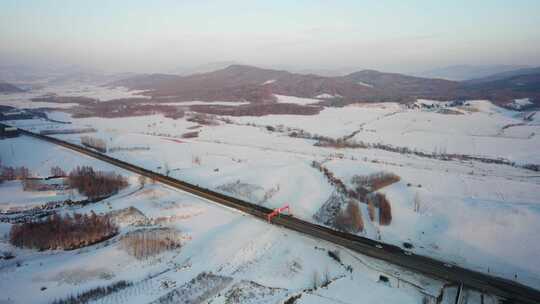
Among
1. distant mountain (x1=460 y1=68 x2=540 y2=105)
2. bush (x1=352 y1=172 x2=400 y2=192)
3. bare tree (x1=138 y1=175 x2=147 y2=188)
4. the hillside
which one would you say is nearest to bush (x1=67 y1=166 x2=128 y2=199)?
bare tree (x1=138 y1=175 x2=147 y2=188)

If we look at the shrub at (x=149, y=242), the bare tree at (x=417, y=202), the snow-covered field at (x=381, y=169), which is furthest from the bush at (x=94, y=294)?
the bare tree at (x=417, y=202)

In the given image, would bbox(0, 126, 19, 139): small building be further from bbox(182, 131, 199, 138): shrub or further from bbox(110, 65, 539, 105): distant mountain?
bbox(110, 65, 539, 105): distant mountain

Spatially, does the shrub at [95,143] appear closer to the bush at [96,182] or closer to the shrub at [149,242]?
the bush at [96,182]

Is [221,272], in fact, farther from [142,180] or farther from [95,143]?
[95,143]

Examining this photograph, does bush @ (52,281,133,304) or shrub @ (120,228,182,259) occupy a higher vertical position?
shrub @ (120,228,182,259)

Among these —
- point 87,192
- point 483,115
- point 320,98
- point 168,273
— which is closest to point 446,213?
point 168,273

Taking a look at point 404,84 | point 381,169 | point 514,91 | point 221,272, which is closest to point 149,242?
point 221,272

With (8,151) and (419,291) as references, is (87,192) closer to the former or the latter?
(8,151)
